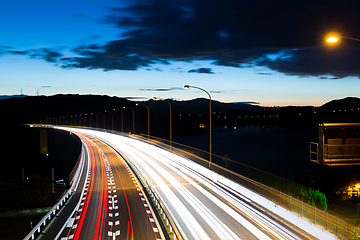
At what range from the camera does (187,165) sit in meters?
41.7

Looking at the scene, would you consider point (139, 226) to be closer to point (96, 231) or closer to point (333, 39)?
point (96, 231)

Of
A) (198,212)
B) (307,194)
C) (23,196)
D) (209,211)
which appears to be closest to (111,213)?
(198,212)

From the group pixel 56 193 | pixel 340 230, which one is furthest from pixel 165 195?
pixel 56 193

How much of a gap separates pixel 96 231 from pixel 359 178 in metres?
46.9

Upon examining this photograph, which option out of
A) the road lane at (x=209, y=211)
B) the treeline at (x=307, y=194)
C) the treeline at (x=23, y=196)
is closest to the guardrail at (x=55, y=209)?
the road lane at (x=209, y=211)

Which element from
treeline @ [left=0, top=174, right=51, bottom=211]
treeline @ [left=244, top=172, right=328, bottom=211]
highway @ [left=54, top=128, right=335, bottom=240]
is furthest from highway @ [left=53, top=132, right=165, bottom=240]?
treeline @ [left=244, top=172, right=328, bottom=211]

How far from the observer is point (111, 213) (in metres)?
23.5

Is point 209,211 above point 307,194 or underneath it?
above

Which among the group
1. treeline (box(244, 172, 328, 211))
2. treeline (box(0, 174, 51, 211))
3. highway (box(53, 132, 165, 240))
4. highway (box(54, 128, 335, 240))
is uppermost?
highway (box(54, 128, 335, 240))

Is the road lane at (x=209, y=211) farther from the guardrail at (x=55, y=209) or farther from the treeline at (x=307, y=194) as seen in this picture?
the treeline at (x=307, y=194)

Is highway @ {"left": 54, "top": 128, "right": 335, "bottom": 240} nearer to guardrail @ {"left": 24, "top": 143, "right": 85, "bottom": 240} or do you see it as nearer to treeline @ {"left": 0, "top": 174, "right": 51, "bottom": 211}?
guardrail @ {"left": 24, "top": 143, "right": 85, "bottom": 240}

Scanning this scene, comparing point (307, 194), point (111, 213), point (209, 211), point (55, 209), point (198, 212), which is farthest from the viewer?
point (307, 194)

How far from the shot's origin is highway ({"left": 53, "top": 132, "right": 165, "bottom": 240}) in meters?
19.0

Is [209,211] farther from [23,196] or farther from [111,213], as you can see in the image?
[23,196]
